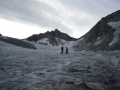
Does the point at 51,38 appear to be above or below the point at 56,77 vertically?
above

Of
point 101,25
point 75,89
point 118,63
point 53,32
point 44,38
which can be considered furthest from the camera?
point 53,32

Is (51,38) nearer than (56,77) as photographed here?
No

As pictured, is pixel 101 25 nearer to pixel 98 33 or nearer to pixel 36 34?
pixel 98 33

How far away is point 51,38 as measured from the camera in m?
143

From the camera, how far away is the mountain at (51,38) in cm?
13775

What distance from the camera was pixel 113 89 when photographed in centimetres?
571

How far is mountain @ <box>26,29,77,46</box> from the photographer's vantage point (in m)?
138

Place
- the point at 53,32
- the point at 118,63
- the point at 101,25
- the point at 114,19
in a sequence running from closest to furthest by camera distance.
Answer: the point at 118,63 < the point at 114,19 < the point at 101,25 < the point at 53,32

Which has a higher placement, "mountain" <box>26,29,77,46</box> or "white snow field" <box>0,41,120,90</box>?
"mountain" <box>26,29,77,46</box>

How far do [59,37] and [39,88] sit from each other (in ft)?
485

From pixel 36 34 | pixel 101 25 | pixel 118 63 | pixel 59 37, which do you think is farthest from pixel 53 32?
pixel 118 63

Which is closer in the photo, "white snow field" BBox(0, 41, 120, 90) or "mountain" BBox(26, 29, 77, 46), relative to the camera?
"white snow field" BBox(0, 41, 120, 90)

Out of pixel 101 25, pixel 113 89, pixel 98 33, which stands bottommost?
pixel 113 89

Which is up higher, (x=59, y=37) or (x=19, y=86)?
(x=59, y=37)
